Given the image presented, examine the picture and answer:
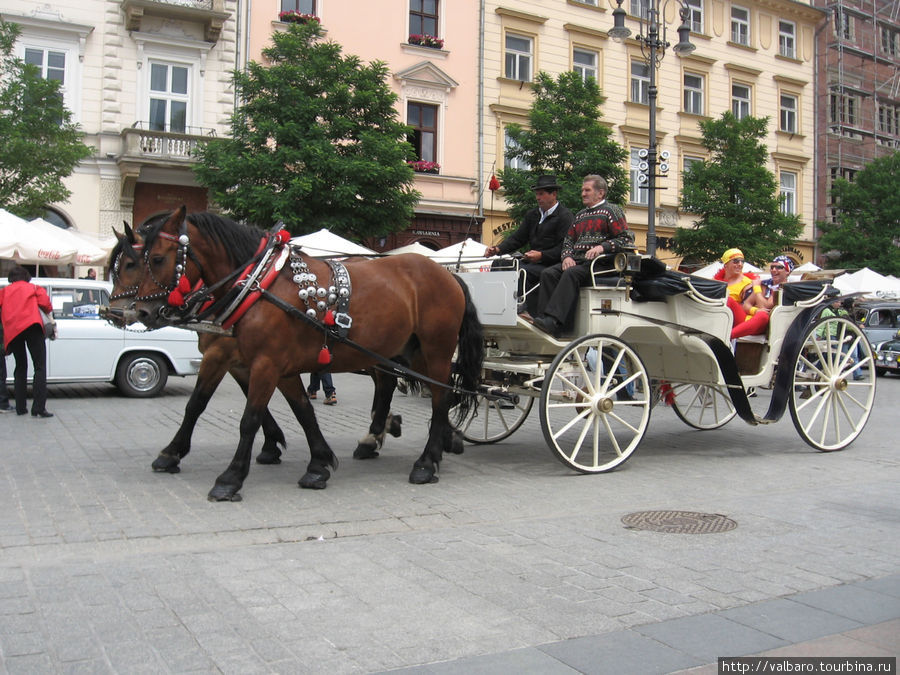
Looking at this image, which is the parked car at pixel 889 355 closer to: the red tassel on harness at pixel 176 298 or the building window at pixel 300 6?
the building window at pixel 300 6

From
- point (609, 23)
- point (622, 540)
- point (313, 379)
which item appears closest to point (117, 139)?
point (313, 379)

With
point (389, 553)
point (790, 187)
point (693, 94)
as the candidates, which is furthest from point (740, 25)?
point (389, 553)

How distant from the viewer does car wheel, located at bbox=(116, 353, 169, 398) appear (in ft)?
41.0

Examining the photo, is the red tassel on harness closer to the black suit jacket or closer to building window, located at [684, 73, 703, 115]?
the black suit jacket

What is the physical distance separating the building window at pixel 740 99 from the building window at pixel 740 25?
1.77 metres

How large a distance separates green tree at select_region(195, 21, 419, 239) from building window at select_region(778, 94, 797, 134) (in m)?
22.5

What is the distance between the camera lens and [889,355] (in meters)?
21.4

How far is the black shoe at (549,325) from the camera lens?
6965 mm

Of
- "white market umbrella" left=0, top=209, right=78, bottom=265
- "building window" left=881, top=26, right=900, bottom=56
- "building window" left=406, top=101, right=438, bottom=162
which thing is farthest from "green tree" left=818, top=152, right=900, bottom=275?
"white market umbrella" left=0, top=209, right=78, bottom=265

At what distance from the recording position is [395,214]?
19.9m

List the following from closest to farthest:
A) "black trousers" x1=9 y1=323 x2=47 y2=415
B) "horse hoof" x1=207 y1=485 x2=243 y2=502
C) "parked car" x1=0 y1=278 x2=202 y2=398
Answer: "horse hoof" x1=207 y1=485 x2=243 y2=502 → "black trousers" x1=9 y1=323 x2=47 y2=415 → "parked car" x1=0 y1=278 x2=202 y2=398

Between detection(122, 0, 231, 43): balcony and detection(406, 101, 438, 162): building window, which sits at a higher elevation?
detection(122, 0, 231, 43): balcony

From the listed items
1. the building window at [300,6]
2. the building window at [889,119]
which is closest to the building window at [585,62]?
the building window at [300,6]

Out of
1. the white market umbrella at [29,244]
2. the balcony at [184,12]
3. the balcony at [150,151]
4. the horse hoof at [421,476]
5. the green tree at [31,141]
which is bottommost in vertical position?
the horse hoof at [421,476]
